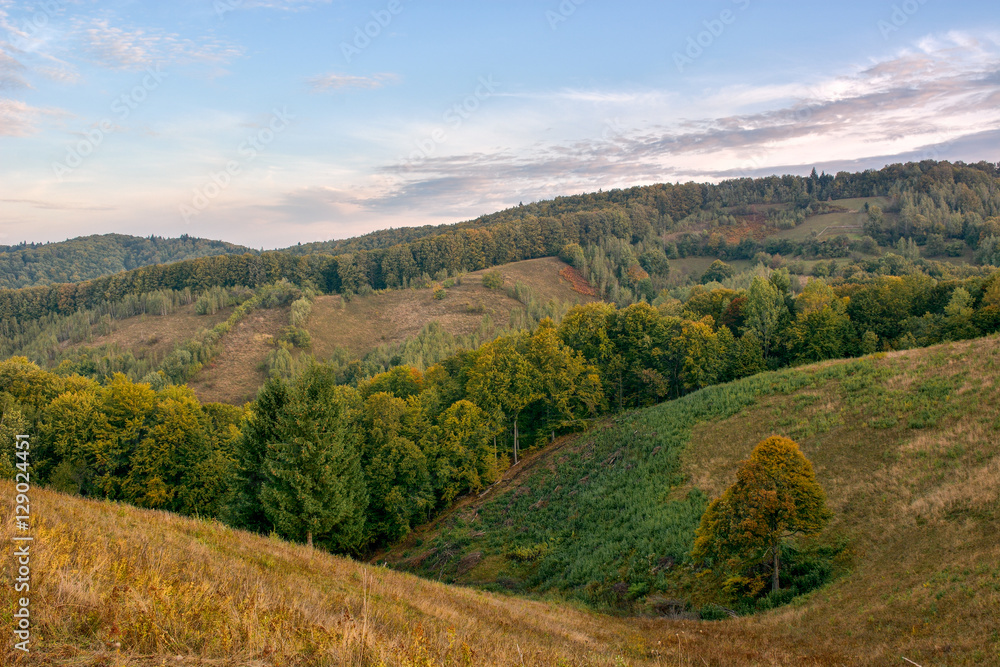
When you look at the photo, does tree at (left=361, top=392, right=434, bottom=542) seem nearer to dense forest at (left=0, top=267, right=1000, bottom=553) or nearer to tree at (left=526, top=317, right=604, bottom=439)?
dense forest at (left=0, top=267, right=1000, bottom=553)

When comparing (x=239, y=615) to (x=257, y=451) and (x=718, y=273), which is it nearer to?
(x=257, y=451)

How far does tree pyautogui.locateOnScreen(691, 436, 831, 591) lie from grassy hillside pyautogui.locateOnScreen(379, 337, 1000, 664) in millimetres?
2091

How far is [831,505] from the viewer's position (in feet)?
72.7

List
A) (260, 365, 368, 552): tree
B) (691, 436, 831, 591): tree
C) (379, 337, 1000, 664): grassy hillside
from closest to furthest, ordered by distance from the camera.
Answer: (379, 337, 1000, 664): grassy hillside < (691, 436, 831, 591): tree < (260, 365, 368, 552): tree

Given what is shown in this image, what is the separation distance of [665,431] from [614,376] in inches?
739

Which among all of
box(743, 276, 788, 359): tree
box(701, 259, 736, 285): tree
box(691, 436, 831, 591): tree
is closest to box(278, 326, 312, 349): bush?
box(743, 276, 788, 359): tree

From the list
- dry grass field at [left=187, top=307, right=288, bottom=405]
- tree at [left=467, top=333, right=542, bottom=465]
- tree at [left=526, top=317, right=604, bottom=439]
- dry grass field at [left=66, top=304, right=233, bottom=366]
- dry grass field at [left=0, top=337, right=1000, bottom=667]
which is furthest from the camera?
dry grass field at [left=66, top=304, right=233, bottom=366]

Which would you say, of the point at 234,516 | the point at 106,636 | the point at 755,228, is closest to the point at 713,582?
the point at 106,636

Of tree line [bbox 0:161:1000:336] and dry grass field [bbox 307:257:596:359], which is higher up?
tree line [bbox 0:161:1000:336]

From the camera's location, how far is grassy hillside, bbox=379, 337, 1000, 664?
13.2 metres

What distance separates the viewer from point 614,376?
5656 cm

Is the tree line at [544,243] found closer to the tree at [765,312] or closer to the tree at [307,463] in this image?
the tree at [765,312]

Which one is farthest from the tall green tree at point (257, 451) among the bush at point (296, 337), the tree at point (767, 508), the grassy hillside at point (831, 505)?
the bush at point (296, 337)

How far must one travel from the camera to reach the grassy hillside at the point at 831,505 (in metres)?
13.2
